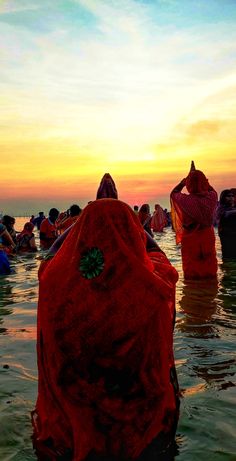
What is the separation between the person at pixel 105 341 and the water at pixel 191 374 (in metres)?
0.65

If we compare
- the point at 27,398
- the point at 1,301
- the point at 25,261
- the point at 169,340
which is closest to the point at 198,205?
the point at 1,301

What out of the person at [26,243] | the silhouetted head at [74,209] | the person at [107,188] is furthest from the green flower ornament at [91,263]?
the person at [26,243]

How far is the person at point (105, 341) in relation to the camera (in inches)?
102

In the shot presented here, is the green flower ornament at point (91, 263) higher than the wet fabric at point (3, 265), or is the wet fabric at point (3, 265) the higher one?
the green flower ornament at point (91, 263)

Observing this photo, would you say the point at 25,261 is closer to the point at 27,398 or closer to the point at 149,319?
the point at 27,398

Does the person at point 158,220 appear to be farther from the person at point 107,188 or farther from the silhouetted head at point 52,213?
the person at point 107,188

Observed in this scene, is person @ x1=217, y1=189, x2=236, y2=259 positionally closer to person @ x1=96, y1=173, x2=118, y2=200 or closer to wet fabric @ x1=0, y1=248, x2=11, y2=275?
wet fabric @ x1=0, y1=248, x2=11, y2=275

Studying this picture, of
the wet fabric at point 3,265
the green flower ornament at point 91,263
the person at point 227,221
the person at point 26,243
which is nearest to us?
the green flower ornament at point 91,263

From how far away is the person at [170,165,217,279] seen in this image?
8.72 metres

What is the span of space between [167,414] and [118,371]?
421mm

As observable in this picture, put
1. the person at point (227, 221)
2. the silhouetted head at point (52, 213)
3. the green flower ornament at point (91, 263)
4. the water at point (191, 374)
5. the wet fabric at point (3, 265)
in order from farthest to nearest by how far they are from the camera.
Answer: the silhouetted head at point (52, 213) < the wet fabric at point (3, 265) < the person at point (227, 221) < the water at point (191, 374) < the green flower ornament at point (91, 263)

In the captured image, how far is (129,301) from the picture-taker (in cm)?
259

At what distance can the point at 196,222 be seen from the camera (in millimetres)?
8961

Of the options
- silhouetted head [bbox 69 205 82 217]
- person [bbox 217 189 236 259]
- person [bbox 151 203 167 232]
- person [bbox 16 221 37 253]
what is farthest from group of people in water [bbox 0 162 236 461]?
person [bbox 151 203 167 232]
